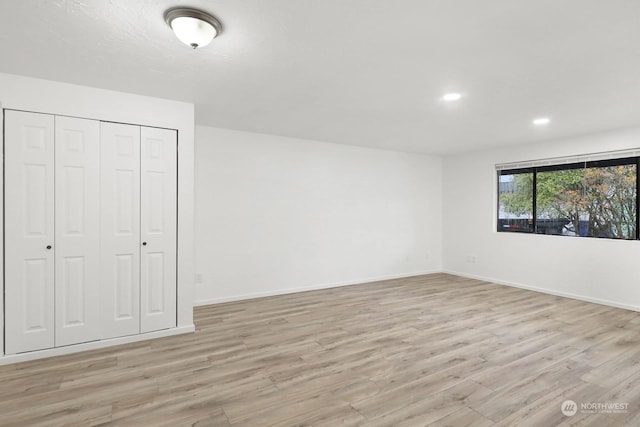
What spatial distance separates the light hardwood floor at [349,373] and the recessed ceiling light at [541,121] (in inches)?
96.0

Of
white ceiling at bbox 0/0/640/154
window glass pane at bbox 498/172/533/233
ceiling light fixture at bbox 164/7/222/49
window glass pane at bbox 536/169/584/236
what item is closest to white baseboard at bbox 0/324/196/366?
white ceiling at bbox 0/0/640/154

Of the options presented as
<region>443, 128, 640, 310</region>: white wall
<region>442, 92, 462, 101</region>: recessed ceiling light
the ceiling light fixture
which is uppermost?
<region>442, 92, 462, 101</region>: recessed ceiling light

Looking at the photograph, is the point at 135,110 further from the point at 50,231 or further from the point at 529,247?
the point at 529,247

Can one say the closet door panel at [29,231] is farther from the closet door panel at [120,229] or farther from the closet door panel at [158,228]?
the closet door panel at [158,228]

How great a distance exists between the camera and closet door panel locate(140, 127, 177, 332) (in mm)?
3416

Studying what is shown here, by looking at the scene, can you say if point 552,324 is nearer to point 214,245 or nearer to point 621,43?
point 621,43

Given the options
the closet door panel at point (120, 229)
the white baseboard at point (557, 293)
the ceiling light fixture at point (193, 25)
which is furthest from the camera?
the white baseboard at point (557, 293)

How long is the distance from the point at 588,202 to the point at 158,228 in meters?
5.91

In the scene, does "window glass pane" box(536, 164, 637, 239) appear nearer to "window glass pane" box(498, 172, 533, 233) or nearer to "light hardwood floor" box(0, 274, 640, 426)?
"window glass pane" box(498, 172, 533, 233)

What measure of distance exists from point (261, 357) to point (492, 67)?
312 centimetres

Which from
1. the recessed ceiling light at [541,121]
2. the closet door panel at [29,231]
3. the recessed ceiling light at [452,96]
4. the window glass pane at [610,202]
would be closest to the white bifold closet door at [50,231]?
the closet door panel at [29,231]

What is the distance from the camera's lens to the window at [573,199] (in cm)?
463

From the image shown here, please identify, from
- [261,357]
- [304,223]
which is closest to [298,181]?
[304,223]

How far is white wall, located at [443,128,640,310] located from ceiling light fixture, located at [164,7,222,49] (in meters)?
5.35
